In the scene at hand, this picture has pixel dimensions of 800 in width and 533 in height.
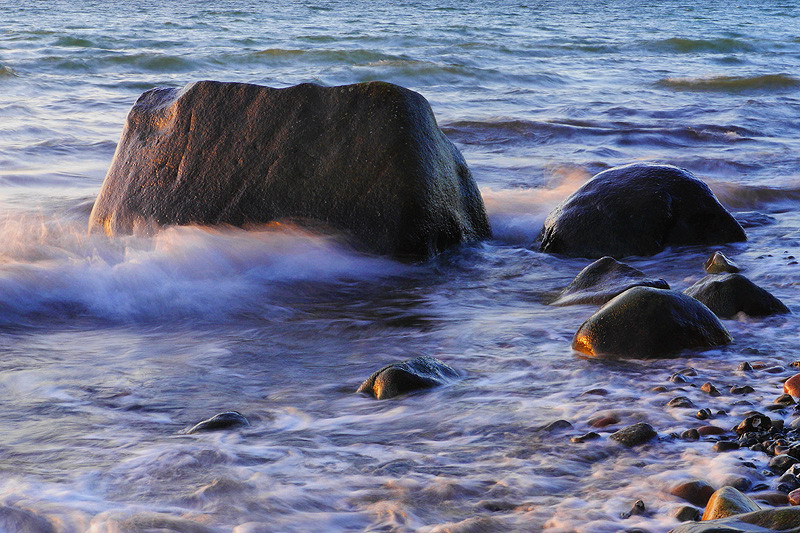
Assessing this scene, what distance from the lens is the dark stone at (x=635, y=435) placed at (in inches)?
86.3

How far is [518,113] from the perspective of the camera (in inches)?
389

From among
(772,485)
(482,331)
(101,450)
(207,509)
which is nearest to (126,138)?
(482,331)

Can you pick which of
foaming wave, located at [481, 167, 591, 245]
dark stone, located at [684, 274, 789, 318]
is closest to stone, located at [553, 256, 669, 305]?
dark stone, located at [684, 274, 789, 318]

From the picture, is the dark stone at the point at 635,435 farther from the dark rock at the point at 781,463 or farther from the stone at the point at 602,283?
the stone at the point at 602,283

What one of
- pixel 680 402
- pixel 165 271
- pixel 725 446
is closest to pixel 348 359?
pixel 680 402

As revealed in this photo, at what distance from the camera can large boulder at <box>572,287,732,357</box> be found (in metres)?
2.86

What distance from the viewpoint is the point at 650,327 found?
2.88m

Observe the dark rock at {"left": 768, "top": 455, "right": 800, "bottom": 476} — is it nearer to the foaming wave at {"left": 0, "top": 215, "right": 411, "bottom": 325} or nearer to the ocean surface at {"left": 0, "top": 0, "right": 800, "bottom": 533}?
the ocean surface at {"left": 0, "top": 0, "right": 800, "bottom": 533}

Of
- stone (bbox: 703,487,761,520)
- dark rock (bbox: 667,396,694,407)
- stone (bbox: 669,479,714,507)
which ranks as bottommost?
dark rock (bbox: 667,396,694,407)

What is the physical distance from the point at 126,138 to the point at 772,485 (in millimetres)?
3977

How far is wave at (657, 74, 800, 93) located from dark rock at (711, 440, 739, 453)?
11.0 metres

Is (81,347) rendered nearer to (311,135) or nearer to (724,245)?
(311,135)

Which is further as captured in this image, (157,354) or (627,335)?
(157,354)

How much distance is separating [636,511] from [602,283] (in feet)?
6.39
